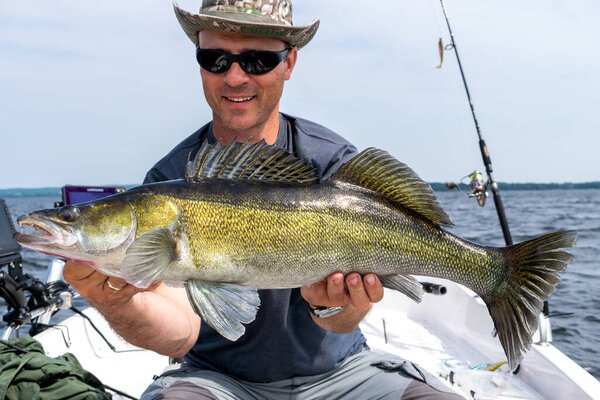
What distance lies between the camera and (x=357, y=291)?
2.73m

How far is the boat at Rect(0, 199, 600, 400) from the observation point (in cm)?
447

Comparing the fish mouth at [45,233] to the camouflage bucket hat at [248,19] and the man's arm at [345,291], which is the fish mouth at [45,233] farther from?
the camouflage bucket hat at [248,19]

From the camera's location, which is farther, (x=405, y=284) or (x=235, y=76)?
(x=235, y=76)

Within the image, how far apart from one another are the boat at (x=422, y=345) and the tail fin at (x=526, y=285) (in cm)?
160

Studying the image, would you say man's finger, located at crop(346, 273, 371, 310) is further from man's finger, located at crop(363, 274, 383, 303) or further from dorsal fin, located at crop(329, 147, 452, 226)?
dorsal fin, located at crop(329, 147, 452, 226)

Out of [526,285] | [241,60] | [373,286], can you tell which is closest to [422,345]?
[526,285]

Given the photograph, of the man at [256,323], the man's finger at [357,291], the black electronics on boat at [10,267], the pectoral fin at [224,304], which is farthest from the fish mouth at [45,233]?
the black electronics on boat at [10,267]

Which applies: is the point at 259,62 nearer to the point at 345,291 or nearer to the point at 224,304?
the point at 345,291

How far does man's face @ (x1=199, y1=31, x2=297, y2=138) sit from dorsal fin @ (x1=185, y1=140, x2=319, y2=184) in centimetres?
101

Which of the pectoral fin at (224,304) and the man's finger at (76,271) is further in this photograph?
the man's finger at (76,271)

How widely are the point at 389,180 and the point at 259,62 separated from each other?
4.32 ft

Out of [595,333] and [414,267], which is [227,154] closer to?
[414,267]

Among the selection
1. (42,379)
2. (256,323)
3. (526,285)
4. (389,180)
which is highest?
(389,180)

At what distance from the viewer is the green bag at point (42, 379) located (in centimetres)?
301
